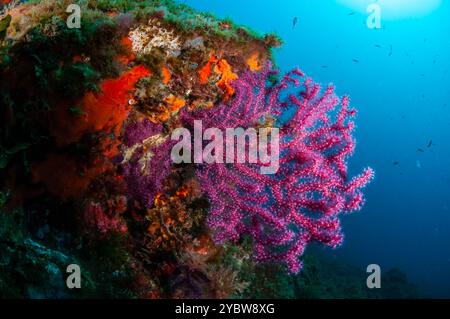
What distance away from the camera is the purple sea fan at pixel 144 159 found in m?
4.06

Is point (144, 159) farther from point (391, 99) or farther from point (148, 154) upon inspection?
point (391, 99)

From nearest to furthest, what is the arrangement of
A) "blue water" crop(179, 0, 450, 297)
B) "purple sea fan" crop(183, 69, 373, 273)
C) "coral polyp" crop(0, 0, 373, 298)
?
"coral polyp" crop(0, 0, 373, 298), "purple sea fan" crop(183, 69, 373, 273), "blue water" crop(179, 0, 450, 297)

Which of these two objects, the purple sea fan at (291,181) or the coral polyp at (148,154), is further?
the purple sea fan at (291,181)

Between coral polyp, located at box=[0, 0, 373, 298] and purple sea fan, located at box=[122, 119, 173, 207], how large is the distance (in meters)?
0.01

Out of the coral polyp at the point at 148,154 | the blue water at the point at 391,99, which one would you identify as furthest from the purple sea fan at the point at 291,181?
the blue water at the point at 391,99

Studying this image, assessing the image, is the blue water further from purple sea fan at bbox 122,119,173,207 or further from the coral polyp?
purple sea fan at bbox 122,119,173,207

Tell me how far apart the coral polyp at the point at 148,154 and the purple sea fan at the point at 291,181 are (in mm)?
18

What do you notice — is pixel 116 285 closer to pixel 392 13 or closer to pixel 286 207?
pixel 286 207

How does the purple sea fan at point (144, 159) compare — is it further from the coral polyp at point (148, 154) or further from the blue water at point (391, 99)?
the blue water at point (391, 99)

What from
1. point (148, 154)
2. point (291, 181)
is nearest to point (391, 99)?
point (291, 181)

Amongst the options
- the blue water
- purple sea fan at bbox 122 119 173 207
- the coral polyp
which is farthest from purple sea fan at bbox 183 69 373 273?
the blue water

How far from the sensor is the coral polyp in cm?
352

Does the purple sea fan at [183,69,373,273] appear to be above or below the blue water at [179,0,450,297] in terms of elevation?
below

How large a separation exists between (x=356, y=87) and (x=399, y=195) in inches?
1642
